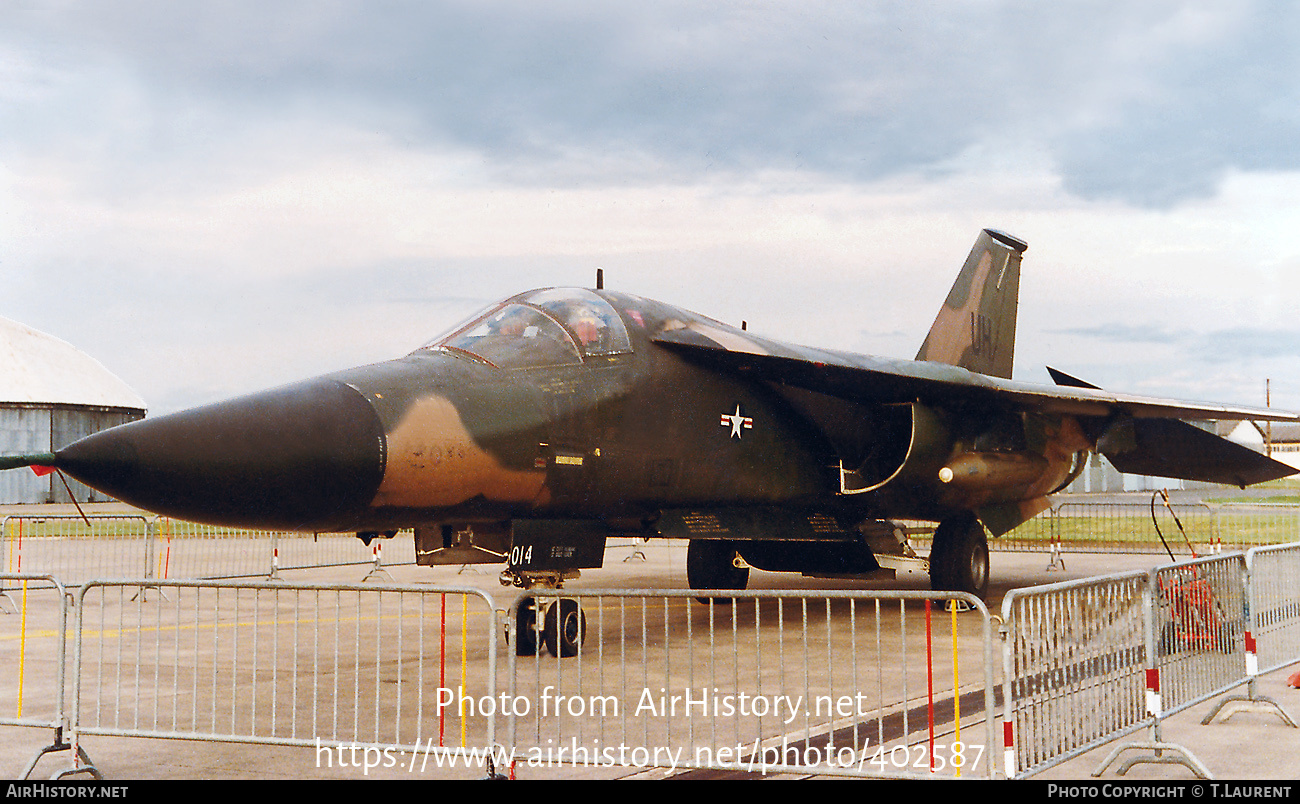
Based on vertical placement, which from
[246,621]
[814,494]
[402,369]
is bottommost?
[246,621]

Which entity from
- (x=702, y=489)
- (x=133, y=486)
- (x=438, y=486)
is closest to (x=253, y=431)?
(x=133, y=486)

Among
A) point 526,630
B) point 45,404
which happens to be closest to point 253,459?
point 526,630

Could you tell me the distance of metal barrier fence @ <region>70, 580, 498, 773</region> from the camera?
17.4ft

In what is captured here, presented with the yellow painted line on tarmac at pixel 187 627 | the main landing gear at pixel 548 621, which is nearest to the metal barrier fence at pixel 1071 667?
the main landing gear at pixel 548 621

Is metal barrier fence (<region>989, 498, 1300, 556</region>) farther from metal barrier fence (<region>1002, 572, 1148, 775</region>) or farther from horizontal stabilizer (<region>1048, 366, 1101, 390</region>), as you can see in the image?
metal barrier fence (<region>1002, 572, 1148, 775</region>)

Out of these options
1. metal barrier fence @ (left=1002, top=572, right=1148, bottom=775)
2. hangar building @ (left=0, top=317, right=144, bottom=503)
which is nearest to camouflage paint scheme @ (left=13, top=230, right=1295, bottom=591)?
metal barrier fence @ (left=1002, top=572, right=1148, bottom=775)

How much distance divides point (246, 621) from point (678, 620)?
4.34 meters

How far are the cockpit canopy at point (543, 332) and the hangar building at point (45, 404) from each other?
39972 mm

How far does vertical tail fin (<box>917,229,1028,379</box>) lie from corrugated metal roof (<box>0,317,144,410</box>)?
4352 centimetres

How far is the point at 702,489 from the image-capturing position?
29.8 feet

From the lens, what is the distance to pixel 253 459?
598 cm

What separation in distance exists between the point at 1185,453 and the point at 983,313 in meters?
2.96

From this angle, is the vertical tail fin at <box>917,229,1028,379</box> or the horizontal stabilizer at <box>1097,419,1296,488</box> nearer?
the horizontal stabilizer at <box>1097,419,1296,488</box>
